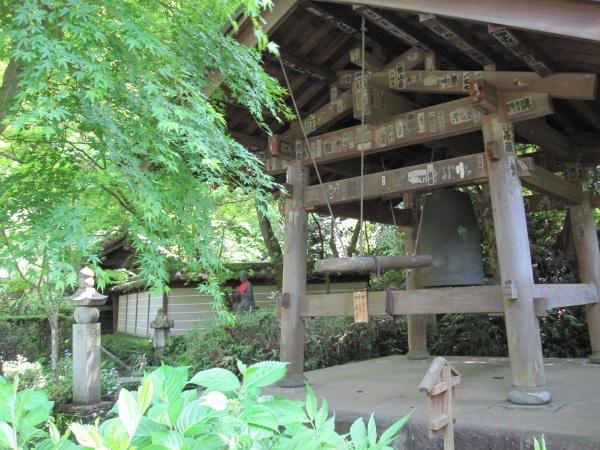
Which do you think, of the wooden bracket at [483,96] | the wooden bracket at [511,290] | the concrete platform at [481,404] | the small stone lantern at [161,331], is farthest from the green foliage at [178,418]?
the small stone lantern at [161,331]

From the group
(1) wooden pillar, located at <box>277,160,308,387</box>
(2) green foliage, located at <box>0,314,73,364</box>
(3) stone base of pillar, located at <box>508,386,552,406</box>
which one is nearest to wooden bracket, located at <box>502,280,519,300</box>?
(3) stone base of pillar, located at <box>508,386,552,406</box>

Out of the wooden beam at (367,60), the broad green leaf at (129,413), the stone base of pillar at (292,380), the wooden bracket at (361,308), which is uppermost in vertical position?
the wooden beam at (367,60)

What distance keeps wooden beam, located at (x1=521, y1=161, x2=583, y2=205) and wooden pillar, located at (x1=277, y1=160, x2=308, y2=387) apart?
248cm

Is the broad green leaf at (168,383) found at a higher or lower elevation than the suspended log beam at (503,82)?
lower

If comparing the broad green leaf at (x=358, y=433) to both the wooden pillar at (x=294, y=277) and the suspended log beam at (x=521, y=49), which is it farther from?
the wooden pillar at (x=294, y=277)

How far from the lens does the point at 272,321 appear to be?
28.5ft

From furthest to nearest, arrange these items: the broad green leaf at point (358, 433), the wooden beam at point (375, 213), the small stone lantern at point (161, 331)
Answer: the small stone lantern at point (161, 331), the wooden beam at point (375, 213), the broad green leaf at point (358, 433)

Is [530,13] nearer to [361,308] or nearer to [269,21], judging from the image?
[269,21]

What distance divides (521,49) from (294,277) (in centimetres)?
330

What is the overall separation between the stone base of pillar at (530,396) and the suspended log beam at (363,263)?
4.59 feet

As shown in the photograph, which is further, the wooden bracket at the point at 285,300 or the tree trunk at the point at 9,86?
the wooden bracket at the point at 285,300

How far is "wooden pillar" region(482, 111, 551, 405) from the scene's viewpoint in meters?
4.22

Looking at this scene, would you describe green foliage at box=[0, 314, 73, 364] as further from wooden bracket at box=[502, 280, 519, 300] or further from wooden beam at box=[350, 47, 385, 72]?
wooden bracket at box=[502, 280, 519, 300]

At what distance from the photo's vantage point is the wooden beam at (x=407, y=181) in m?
4.73
